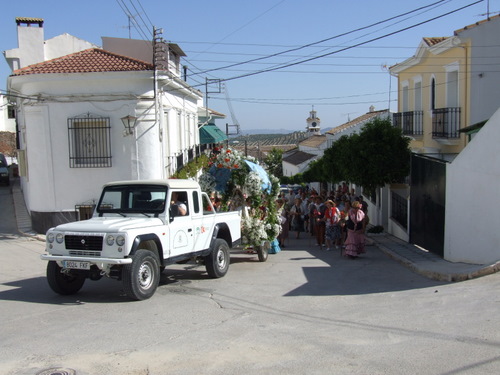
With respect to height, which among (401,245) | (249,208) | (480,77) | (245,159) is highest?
(480,77)

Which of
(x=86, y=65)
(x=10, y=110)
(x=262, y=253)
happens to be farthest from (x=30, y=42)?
(x=10, y=110)

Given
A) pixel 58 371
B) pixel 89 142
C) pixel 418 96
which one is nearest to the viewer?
pixel 58 371

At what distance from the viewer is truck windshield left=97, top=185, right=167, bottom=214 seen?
32.7 ft

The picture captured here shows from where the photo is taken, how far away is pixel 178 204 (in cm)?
1029

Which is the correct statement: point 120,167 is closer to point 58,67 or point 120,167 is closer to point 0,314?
point 58,67

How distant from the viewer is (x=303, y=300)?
920cm

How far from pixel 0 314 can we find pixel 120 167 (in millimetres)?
9177

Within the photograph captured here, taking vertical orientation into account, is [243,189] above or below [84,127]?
below

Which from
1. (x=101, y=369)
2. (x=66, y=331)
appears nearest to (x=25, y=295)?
(x=66, y=331)

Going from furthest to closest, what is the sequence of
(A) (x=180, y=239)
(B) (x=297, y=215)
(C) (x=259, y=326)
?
1. (B) (x=297, y=215)
2. (A) (x=180, y=239)
3. (C) (x=259, y=326)

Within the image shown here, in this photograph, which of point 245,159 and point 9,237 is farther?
point 9,237

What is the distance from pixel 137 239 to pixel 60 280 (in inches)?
67.1

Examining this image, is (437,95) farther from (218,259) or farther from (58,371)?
(58,371)

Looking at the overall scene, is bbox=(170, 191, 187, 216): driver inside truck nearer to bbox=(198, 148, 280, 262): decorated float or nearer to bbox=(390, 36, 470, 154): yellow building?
bbox=(198, 148, 280, 262): decorated float
